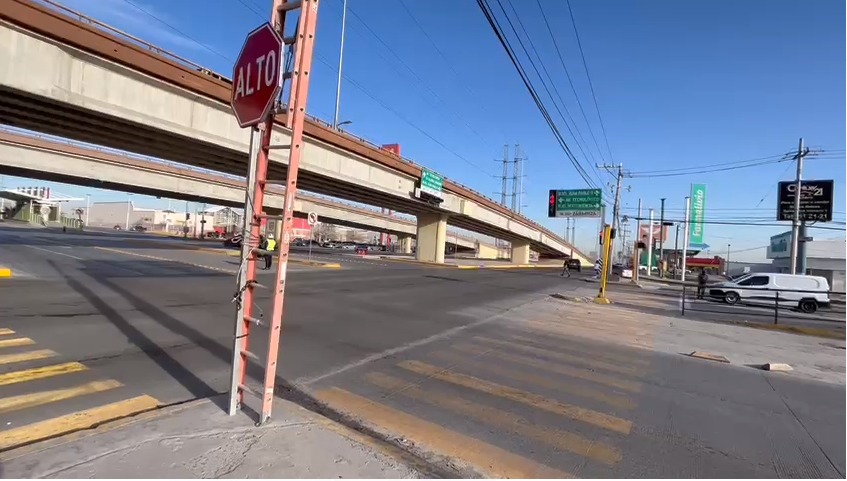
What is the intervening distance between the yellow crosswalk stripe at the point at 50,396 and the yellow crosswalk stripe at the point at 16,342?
7.88ft

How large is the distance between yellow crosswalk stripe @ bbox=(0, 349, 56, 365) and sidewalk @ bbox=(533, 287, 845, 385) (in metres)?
9.50

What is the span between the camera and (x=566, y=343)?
962cm

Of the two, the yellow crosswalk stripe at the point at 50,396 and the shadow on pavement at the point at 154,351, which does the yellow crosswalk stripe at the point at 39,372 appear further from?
the shadow on pavement at the point at 154,351

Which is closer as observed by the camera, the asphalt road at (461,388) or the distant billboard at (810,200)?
the asphalt road at (461,388)

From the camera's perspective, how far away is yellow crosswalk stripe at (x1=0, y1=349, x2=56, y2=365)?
5.79m

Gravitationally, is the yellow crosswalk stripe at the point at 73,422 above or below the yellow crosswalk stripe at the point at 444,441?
above

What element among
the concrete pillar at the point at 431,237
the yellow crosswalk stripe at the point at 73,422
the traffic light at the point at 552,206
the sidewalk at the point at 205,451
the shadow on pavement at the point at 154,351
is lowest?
the shadow on pavement at the point at 154,351

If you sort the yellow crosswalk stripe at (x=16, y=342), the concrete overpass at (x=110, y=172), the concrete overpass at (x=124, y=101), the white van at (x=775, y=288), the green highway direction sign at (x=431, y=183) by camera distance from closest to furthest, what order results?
the yellow crosswalk stripe at (x=16, y=342) → the concrete overpass at (x=124, y=101) → the white van at (x=775, y=288) → the concrete overpass at (x=110, y=172) → the green highway direction sign at (x=431, y=183)

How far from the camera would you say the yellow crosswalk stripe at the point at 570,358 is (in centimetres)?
754

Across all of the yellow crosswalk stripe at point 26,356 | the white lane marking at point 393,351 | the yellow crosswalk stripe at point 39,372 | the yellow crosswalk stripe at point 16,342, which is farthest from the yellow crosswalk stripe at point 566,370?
the yellow crosswalk stripe at point 16,342

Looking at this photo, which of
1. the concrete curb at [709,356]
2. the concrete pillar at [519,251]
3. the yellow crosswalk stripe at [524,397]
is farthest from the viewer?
the concrete pillar at [519,251]

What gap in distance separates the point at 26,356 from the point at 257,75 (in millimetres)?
5075

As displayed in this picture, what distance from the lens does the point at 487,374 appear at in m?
6.73

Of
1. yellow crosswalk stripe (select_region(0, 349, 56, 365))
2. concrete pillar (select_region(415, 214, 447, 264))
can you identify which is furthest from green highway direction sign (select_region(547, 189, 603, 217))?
yellow crosswalk stripe (select_region(0, 349, 56, 365))
